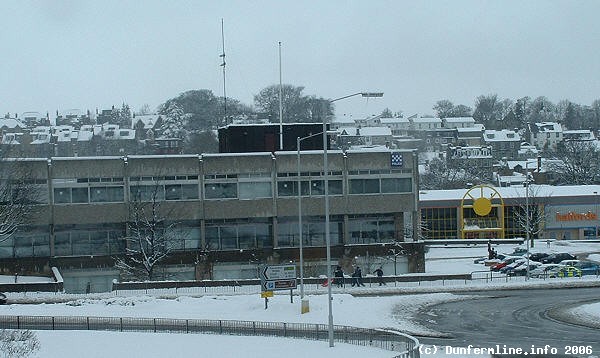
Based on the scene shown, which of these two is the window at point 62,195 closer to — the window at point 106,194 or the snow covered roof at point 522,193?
the window at point 106,194

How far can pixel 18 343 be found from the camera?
1325 inches

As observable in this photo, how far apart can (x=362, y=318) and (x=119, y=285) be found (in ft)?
66.9

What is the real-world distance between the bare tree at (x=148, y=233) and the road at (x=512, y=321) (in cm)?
2421

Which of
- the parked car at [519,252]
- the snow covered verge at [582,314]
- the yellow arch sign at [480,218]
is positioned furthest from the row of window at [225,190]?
the yellow arch sign at [480,218]

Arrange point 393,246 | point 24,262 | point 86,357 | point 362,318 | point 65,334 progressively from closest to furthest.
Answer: point 86,357 → point 65,334 → point 362,318 → point 24,262 → point 393,246

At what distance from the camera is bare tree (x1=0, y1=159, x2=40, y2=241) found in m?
60.9

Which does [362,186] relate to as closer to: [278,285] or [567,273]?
[567,273]

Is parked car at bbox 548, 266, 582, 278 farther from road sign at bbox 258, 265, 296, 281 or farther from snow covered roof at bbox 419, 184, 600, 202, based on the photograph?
snow covered roof at bbox 419, 184, 600, 202

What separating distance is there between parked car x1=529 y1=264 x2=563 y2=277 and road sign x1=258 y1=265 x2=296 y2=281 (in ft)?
82.5

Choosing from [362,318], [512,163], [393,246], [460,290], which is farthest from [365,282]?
[512,163]

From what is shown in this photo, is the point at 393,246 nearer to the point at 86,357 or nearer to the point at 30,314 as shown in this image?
the point at 30,314

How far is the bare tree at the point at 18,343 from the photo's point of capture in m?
32.0

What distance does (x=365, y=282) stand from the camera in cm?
6000

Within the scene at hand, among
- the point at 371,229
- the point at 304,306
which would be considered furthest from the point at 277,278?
the point at 371,229
